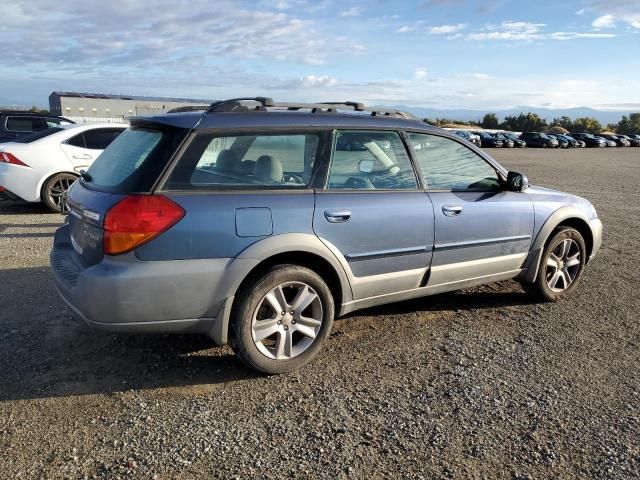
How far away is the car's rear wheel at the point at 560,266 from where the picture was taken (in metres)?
5.20

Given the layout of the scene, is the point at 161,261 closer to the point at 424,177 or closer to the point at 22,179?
the point at 424,177

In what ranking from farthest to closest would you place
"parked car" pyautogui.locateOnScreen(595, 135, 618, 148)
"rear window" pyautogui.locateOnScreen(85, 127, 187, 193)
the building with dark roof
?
1. "parked car" pyautogui.locateOnScreen(595, 135, 618, 148)
2. the building with dark roof
3. "rear window" pyautogui.locateOnScreen(85, 127, 187, 193)

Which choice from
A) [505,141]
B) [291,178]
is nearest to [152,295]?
[291,178]

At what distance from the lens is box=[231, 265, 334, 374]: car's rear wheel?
3557 mm

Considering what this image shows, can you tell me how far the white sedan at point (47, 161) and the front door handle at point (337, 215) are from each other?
5.99 m

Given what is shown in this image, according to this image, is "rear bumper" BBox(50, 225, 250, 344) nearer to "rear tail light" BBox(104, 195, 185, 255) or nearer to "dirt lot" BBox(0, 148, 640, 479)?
"rear tail light" BBox(104, 195, 185, 255)

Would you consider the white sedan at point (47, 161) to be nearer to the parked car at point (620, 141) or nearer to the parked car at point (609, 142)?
the parked car at point (609, 142)

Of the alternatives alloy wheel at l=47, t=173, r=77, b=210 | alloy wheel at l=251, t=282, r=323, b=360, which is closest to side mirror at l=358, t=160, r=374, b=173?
alloy wheel at l=251, t=282, r=323, b=360

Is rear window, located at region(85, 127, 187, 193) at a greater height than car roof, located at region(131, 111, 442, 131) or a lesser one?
lesser

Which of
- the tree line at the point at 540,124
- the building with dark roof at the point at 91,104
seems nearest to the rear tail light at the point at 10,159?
the building with dark roof at the point at 91,104

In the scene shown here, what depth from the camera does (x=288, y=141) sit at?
3.87 m

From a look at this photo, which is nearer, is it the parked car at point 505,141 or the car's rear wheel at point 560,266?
the car's rear wheel at point 560,266

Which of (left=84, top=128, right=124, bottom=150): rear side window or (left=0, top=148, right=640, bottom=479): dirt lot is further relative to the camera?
(left=84, top=128, right=124, bottom=150): rear side window

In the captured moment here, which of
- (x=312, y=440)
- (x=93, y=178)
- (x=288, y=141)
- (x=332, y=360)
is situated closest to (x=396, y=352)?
(x=332, y=360)
